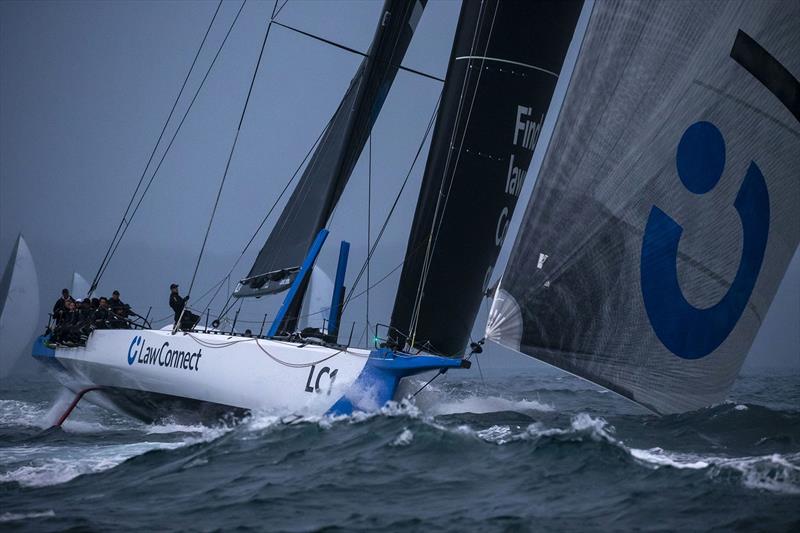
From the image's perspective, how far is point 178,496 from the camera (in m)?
6.71

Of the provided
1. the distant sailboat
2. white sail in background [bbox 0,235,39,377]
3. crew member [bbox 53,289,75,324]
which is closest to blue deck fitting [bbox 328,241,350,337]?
the distant sailboat

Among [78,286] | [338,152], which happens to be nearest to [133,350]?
[338,152]

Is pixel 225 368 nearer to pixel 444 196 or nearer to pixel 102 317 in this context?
pixel 444 196

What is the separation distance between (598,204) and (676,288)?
0.94 m

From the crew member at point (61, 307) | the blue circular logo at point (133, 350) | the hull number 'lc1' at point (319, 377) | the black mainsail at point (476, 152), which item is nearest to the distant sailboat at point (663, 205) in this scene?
the hull number 'lc1' at point (319, 377)

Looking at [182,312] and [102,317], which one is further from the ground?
[182,312]

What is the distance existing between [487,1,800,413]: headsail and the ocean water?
3.15 feet

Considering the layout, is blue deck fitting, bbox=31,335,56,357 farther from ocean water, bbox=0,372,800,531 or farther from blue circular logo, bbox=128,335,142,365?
ocean water, bbox=0,372,800,531

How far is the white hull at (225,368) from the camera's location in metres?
9.95

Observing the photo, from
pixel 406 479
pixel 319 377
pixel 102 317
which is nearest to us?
pixel 406 479

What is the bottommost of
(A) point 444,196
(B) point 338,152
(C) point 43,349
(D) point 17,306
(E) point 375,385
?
(C) point 43,349

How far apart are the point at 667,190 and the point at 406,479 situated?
316cm

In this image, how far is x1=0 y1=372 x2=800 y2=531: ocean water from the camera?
228 inches

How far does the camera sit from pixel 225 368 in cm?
1082
